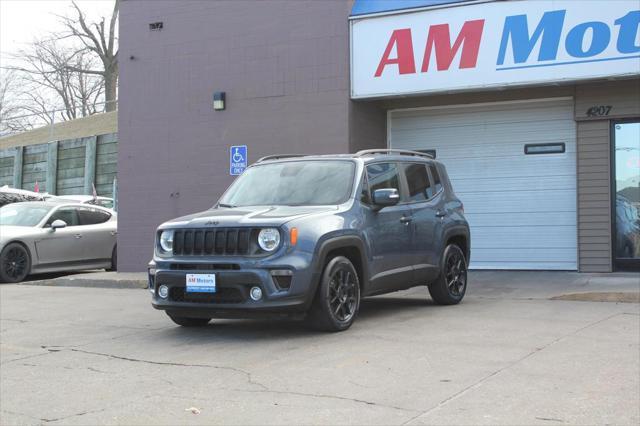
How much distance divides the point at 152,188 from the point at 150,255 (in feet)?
4.47

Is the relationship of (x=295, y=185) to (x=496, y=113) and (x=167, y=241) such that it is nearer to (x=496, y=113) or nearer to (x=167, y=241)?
(x=167, y=241)

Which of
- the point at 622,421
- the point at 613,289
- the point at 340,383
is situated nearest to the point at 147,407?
the point at 340,383

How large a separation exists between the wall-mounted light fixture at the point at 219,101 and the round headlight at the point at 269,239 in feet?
Result: 25.1

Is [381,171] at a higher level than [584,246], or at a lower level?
higher

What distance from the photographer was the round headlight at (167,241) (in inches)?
300

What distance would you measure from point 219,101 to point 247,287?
25.8ft

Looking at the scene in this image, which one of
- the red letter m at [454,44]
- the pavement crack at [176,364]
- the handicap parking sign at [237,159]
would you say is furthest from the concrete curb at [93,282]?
the red letter m at [454,44]

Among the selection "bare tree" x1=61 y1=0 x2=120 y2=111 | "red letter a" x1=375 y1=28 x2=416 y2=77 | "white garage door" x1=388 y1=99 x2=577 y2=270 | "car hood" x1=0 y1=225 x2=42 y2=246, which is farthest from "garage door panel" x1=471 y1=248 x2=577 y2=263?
"bare tree" x1=61 y1=0 x2=120 y2=111

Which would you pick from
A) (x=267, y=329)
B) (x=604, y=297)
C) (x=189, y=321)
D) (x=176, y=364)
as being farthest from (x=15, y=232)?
(x=604, y=297)

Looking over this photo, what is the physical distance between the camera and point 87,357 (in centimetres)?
685

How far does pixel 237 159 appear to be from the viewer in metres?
14.1

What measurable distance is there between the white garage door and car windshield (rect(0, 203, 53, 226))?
7.70 m

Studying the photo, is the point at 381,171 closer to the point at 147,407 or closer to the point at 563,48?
the point at 147,407

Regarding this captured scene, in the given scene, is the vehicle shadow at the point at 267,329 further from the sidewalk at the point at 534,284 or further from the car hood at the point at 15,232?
the car hood at the point at 15,232
